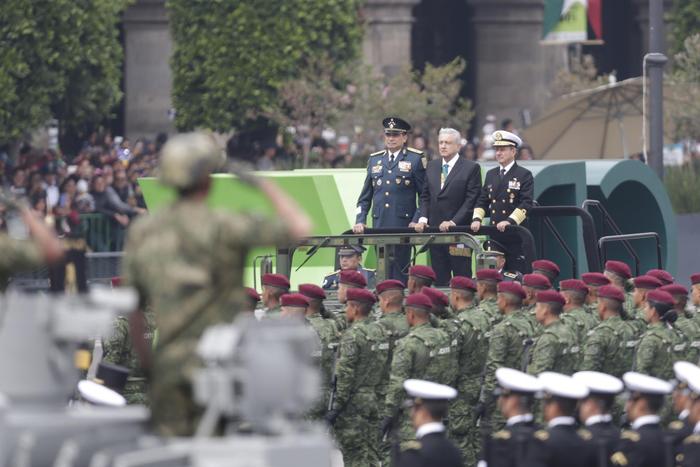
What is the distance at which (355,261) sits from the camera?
18469 millimetres

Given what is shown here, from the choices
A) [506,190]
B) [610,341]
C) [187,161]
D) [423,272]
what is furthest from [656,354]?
[187,161]

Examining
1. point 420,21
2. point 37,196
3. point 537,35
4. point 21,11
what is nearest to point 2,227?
point 37,196

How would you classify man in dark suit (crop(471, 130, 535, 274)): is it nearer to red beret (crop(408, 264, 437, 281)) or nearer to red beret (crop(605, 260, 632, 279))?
red beret (crop(605, 260, 632, 279))

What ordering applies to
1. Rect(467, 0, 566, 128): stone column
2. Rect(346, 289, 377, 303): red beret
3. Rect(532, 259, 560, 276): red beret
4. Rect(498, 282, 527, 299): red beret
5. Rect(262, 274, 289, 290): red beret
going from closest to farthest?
1. Rect(346, 289, 377, 303): red beret
2. Rect(498, 282, 527, 299): red beret
3. Rect(262, 274, 289, 290): red beret
4. Rect(532, 259, 560, 276): red beret
5. Rect(467, 0, 566, 128): stone column

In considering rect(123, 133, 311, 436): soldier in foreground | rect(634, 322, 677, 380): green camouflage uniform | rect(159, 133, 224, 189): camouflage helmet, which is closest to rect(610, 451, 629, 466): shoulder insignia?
rect(634, 322, 677, 380): green camouflage uniform

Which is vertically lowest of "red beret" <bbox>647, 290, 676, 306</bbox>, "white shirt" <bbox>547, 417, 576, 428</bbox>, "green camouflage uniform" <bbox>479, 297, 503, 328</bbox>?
"white shirt" <bbox>547, 417, 576, 428</bbox>

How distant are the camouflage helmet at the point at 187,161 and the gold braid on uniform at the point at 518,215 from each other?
34.7 ft

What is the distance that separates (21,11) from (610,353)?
17.3 metres

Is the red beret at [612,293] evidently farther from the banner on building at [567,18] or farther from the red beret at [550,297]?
Result: the banner on building at [567,18]

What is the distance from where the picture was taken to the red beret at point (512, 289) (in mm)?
16000

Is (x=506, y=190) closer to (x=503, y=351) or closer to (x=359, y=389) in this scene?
(x=503, y=351)

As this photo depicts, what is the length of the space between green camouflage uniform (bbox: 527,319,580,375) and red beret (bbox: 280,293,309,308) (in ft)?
5.30

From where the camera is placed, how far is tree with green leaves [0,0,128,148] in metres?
30.9

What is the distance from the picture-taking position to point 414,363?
15000 mm
